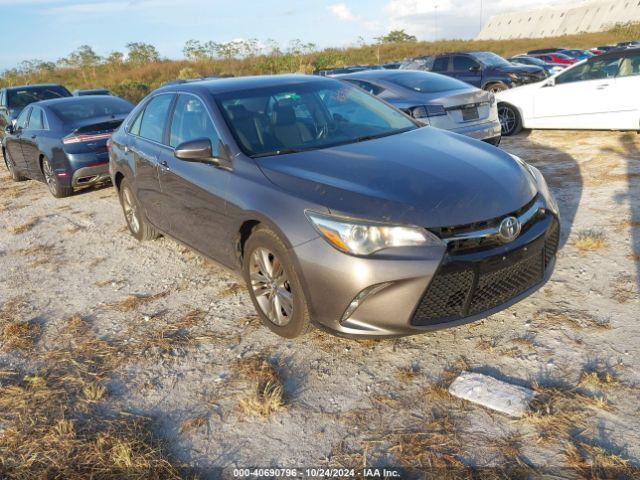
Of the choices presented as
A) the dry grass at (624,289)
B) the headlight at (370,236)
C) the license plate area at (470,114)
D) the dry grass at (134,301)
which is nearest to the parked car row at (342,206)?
the headlight at (370,236)

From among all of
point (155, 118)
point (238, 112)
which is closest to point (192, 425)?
point (238, 112)

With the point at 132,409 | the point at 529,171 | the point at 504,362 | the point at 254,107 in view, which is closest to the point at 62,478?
the point at 132,409

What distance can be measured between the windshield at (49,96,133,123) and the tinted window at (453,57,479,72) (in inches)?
356

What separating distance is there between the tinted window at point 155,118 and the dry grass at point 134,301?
1.32 metres

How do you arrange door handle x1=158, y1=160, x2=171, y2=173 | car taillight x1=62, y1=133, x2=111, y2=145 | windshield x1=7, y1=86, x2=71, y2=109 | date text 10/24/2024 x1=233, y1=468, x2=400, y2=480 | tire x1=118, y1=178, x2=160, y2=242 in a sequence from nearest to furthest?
date text 10/24/2024 x1=233, y1=468, x2=400, y2=480 < door handle x1=158, y1=160, x2=171, y2=173 < tire x1=118, y1=178, x2=160, y2=242 < car taillight x1=62, y1=133, x2=111, y2=145 < windshield x1=7, y1=86, x2=71, y2=109

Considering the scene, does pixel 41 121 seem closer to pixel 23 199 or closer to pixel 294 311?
pixel 23 199

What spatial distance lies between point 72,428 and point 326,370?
138 cm

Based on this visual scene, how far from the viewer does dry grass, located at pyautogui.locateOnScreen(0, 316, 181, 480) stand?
8.57ft

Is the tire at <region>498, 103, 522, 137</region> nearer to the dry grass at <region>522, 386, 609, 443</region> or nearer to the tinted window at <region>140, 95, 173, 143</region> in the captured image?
the tinted window at <region>140, 95, 173, 143</region>

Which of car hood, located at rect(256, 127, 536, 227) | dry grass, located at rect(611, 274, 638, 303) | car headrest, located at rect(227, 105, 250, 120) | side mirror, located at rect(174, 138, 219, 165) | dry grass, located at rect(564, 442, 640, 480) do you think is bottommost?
dry grass, located at rect(611, 274, 638, 303)

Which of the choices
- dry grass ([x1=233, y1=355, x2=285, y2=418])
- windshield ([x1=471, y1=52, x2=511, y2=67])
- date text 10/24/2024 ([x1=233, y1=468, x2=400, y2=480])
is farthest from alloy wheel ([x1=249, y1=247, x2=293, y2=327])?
windshield ([x1=471, y1=52, x2=511, y2=67])

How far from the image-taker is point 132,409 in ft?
10.2

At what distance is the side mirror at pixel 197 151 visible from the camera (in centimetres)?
384

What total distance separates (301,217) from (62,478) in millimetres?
1712
